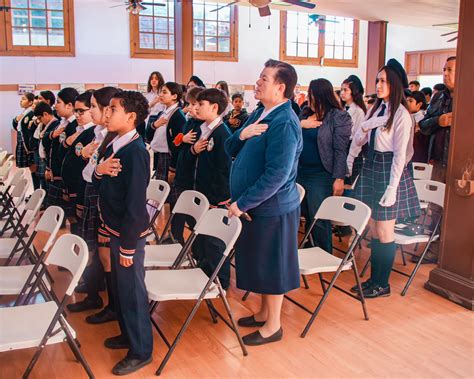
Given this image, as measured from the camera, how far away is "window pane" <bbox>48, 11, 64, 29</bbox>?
446 inches

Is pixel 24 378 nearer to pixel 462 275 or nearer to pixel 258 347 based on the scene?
pixel 258 347

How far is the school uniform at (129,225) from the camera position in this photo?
7.62 ft

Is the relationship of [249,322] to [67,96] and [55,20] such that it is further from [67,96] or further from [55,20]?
[55,20]

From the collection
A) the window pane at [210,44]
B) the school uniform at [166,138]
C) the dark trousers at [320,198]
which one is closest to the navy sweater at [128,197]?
the dark trousers at [320,198]

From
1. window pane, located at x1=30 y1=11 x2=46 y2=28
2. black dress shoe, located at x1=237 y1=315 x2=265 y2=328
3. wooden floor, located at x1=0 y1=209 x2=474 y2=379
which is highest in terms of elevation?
window pane, located at x1=30 y1=11 x2=46 y2=28

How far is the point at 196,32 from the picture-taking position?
42.7 feet

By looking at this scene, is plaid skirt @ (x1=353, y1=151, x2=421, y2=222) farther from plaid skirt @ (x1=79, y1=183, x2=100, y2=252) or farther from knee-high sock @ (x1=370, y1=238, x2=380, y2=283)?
plaid skirt @ (x1=79, y1=183, x2=100, y2=252)

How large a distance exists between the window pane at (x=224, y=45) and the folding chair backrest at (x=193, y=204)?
1062 centimetres

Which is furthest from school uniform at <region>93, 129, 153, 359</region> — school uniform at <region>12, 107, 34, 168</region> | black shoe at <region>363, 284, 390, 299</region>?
school uniform at <region>12, 107, 34, 168</region>

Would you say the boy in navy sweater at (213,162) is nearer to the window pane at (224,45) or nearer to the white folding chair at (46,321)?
the white folding chair at (46,321)

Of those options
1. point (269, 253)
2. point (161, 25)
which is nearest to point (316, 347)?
point (269, 253)

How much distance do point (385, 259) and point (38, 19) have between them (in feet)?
33.8

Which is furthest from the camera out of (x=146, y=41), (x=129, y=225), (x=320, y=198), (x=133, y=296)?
(x=146, y=41)

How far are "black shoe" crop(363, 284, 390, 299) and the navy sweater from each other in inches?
69.1
